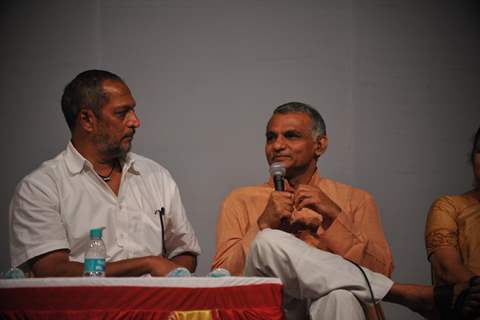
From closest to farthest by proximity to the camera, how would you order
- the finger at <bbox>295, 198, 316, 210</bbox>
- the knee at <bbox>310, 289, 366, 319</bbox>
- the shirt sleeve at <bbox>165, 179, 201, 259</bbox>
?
the knee at <bbox>310, 289, 366, 319</bbox>, the finger at <bbox>295, 198, 316, 210</bbox>, the shirt sleeve at <bbox>165, 179, 201, 259</bbox>

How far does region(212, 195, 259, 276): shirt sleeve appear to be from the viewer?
3.02 metres

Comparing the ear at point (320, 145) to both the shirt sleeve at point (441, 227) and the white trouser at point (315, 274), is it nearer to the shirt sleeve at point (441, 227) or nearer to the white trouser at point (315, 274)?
the shirt sleeve at point (441, 227)

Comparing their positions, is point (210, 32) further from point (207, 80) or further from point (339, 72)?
point (339, 72)

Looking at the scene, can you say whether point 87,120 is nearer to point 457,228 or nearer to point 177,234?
point 177,234

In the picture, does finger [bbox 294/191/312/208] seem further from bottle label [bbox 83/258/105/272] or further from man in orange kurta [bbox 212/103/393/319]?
bottle label [bbox 83/258/105/272]

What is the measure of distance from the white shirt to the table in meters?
0.60

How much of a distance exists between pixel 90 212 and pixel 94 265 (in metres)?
0.62

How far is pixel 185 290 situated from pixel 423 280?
1866mm

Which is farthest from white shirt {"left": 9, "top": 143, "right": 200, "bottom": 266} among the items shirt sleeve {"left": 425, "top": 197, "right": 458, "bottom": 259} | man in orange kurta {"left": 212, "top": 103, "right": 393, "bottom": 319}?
shirt sleeve {"left": 425, "top": 197, "right": 458, "bottom": 259}

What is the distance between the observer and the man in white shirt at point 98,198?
289 cm

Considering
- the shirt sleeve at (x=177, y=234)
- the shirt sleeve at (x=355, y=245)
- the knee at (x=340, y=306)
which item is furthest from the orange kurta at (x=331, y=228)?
the knee at (x=340, y=306)

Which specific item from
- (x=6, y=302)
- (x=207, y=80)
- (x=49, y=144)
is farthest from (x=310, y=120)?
(x=6, y=302)

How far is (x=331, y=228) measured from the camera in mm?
3090

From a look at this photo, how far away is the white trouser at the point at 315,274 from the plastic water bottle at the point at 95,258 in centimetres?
51
